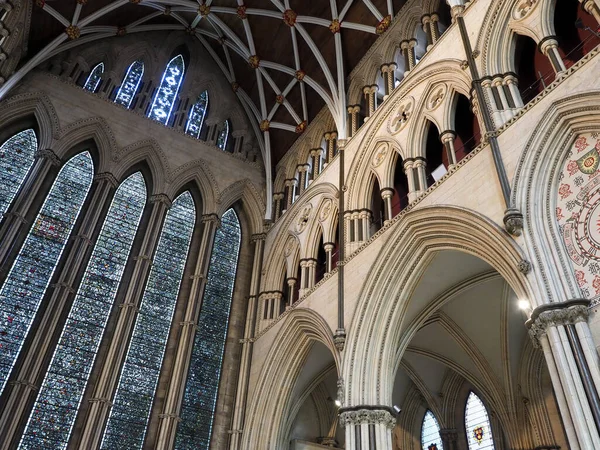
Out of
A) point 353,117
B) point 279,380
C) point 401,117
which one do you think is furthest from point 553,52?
point 279,380

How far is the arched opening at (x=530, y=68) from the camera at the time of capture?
346 inches

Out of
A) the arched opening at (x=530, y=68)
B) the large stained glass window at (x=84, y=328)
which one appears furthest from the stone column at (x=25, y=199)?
the arched opening at (x=530, y=68)

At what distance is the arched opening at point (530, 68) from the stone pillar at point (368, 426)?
19.1 feet

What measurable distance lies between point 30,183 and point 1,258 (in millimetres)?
2209

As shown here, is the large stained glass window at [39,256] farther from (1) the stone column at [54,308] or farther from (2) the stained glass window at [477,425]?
(2) the stained glass window at [477,425]

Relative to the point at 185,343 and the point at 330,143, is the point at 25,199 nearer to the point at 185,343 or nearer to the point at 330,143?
the point at 185,343

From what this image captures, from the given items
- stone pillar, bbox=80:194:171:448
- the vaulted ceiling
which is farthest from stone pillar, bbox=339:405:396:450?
the vaulted ceiling

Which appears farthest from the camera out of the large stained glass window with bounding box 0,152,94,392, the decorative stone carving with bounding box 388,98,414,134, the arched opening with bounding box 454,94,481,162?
the decorative stone carving with bounding box 388,98,414,134

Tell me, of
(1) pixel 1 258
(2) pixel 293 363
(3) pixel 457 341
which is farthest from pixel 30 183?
(3) pixel 457 341

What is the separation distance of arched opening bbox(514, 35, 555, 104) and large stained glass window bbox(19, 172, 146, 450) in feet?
32.2

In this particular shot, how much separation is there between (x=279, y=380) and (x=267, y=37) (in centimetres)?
994

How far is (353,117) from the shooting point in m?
13.8

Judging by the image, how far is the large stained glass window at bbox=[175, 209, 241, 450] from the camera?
474 inches

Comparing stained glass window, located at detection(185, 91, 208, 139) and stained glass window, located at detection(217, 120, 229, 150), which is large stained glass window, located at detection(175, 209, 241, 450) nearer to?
stained glass window, located at detection(217, 120, 229, 150)
